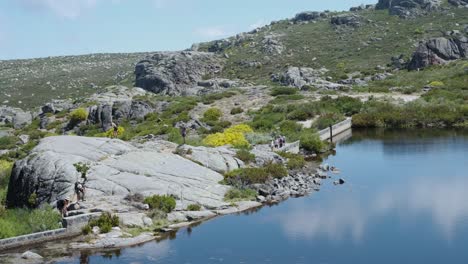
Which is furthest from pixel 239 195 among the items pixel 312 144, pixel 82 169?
pixel 312 144

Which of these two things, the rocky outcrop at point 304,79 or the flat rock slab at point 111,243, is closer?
the flat rock slab at point 111,243

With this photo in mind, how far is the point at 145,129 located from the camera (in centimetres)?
6919

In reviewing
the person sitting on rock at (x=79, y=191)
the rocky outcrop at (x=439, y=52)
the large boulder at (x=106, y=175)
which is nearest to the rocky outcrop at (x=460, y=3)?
the rocky outcrop at (x=439, y=52)

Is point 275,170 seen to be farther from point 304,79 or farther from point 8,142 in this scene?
point 304,79

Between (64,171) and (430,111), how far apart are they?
173 feet

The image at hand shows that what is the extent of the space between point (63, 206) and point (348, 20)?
141371 millimetres

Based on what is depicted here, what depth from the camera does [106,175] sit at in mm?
A: 35156

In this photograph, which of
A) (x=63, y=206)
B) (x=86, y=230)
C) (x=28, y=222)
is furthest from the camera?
(x=63, y=206)

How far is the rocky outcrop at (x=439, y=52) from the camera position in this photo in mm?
111312

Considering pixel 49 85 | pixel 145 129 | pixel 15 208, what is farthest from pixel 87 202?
pixel 49 85

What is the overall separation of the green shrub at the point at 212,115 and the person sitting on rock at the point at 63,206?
4269 centimetres

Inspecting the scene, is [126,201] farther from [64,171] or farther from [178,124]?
[178,124]

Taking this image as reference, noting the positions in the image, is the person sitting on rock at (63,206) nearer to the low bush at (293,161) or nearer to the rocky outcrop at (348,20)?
the low bush at (293,161)

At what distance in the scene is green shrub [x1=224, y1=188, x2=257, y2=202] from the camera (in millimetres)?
36062
